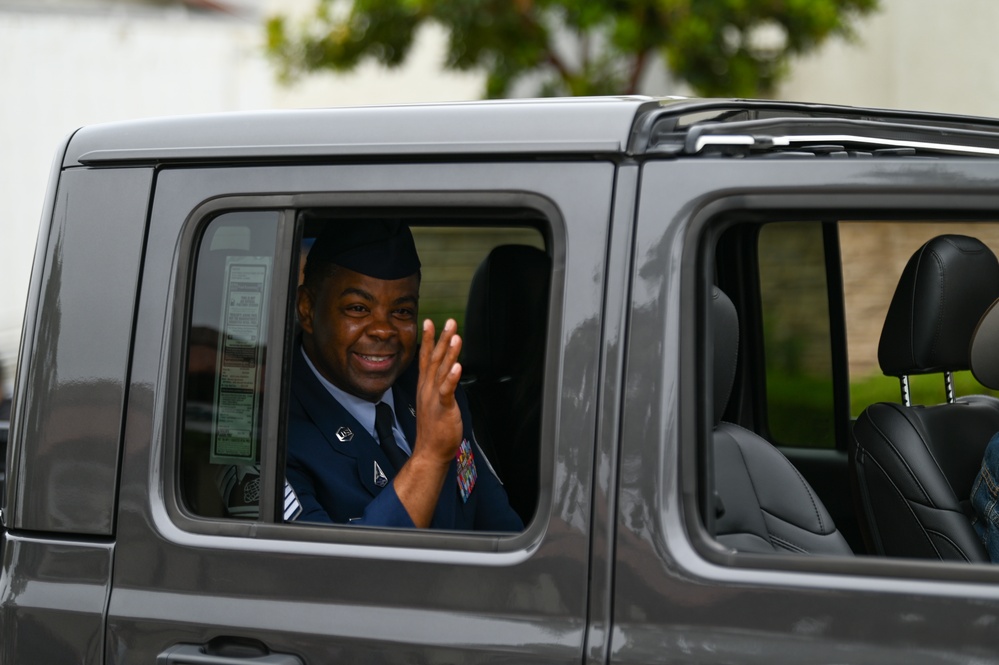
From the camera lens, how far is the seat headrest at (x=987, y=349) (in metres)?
2.38

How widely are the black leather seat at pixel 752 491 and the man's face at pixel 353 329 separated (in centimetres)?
65

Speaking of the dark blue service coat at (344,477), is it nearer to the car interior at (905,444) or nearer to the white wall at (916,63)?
the car interior at (905,444)

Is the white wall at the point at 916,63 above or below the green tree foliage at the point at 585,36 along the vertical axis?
above

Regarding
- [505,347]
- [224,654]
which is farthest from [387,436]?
[505,347]

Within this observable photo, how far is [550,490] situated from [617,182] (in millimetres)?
455

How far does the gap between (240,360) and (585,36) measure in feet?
25.4

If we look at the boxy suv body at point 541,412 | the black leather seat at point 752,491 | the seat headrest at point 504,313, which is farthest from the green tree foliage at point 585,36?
the boxy suv body at point 541,412

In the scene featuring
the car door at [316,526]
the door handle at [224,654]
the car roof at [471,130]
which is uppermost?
the car roof at [471,130]

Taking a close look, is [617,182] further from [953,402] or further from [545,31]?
[545,31]

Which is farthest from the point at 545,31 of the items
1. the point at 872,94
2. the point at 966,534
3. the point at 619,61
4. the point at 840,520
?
the point at 966,534

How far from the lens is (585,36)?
30.5 feet

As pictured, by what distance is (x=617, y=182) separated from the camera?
5.88 ft

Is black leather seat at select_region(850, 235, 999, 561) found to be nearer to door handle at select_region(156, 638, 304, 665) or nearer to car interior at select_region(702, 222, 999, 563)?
car interior at select_region(702, 222, 999, 563)

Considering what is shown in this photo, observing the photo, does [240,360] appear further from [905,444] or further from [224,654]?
[905,444]
